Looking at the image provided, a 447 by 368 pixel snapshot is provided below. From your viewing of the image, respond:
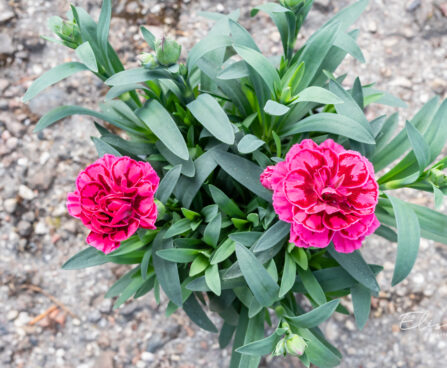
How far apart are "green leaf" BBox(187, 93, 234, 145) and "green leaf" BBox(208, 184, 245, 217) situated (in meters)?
0.16

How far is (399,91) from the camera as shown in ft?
7.09

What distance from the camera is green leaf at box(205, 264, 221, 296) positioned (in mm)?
1208

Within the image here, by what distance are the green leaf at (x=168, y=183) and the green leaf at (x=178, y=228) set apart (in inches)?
3.2

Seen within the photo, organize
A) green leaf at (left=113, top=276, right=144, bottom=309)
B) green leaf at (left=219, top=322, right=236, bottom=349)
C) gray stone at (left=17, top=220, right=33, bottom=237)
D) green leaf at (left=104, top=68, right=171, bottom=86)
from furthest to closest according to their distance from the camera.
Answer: gray stone at (left=17, top=220, right=33, bottom=237)
green leaf at (left=219, top=322, right=236, bottom=349)
green leaf at (left=113, top=276, right=144, bottom=309)
green leaf at (left=104, top=68, right=171, bottom=86)

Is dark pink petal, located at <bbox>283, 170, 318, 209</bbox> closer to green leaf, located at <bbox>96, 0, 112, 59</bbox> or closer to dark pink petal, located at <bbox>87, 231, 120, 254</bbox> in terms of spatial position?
dark pink petal, located at <bbox>87, 231, 120, 254</bbox>

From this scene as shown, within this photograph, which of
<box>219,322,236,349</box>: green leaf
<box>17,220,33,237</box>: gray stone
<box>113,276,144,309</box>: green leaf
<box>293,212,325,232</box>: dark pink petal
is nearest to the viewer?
<box>293,212,325,232</box>: dark pink petal

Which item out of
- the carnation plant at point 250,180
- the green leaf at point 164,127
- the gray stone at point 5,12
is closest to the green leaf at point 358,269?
the carnation plant at point 250,180

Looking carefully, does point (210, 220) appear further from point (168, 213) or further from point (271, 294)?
point (271, 294)

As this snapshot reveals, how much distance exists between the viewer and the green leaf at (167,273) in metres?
1.28

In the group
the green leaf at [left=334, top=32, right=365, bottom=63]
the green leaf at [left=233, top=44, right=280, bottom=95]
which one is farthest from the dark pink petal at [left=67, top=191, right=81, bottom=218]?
the green leaf at [left=334, top=32, right=365, bottom=63]

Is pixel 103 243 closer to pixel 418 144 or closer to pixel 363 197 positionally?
pixel 363 197

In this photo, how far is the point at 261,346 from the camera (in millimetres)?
1140

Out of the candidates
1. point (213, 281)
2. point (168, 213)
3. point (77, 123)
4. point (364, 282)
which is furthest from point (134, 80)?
point (77, 123)

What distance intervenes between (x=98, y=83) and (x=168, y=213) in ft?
3.56
